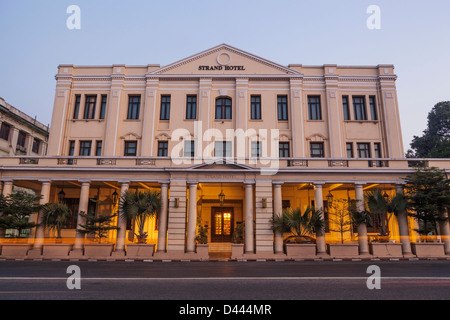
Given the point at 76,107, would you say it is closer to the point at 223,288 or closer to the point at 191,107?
the point at 191,107

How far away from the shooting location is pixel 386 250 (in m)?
18.5

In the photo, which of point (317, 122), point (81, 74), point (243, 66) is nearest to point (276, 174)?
point (317, 122)

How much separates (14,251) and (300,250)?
1786cm

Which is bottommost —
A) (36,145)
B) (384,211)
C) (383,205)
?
(384,211)

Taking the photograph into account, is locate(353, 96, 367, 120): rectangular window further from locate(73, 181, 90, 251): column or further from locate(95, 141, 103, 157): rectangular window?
locate(73, 181, 90, 251): column

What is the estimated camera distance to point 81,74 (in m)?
26.7

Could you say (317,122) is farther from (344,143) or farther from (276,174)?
(276,174)

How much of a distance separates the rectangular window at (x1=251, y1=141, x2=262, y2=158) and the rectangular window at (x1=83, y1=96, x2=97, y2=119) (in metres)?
14.2

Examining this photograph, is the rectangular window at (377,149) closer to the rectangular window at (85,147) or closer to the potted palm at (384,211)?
the potted palm at (384,211)

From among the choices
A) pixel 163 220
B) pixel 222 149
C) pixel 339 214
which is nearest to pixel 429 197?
pixel 339 214

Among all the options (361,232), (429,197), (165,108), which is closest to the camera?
(429,197)

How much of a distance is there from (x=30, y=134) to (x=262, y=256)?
3389 centimetres

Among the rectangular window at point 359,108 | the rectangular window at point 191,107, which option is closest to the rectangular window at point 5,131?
the rectangular window at point 191,107

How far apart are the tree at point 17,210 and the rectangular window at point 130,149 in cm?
759
